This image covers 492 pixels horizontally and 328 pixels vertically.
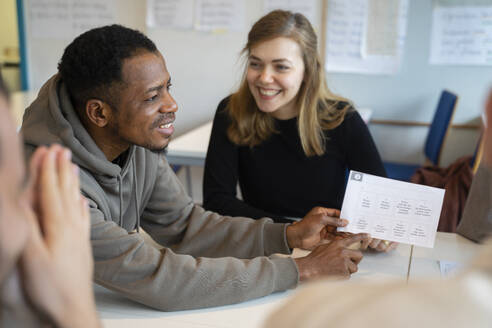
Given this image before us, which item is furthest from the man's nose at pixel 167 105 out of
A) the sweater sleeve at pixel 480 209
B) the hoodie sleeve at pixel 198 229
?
the sweater sleeve at pixel 480 209

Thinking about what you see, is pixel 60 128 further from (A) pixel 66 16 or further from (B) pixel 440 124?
(A) pixel 66 16

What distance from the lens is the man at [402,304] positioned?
1.44 ft

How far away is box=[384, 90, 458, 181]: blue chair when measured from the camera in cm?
312

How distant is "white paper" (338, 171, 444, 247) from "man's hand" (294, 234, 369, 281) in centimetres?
9

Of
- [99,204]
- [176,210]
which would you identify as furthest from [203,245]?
[99,204]

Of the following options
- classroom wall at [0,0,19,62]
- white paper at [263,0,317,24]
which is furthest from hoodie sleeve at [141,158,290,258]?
classroom wall at [0,0,19,62]

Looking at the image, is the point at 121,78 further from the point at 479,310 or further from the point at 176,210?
the point at 479,310

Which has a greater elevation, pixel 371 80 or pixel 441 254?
pixel 371 80

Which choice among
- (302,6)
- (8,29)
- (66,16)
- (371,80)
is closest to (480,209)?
(371,80)

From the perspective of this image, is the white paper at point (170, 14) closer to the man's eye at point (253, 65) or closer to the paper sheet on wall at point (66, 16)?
the paper sheet on wall at point (66, 16)

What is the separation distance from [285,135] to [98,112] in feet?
2.92

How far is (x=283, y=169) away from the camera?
2029mm

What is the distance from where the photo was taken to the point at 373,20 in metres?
3.55

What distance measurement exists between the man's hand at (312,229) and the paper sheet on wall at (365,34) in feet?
7.76
